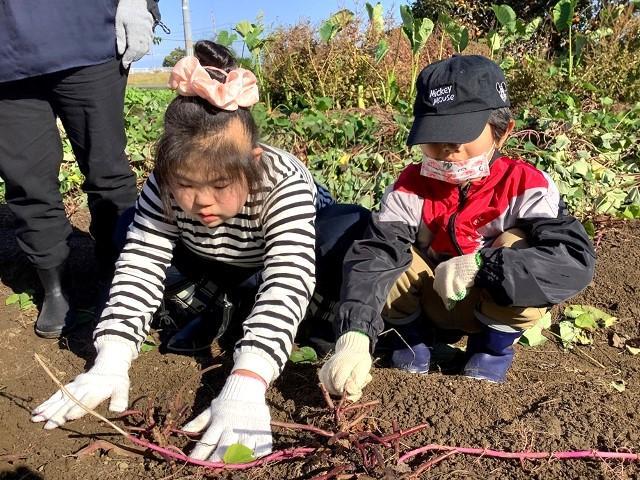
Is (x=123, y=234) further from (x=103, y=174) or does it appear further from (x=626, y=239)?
(x=626, y=239)

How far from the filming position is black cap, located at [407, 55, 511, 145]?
176cm

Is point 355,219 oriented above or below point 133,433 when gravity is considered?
above

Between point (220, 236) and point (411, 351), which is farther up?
point (220, 236)

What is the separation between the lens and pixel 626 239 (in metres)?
3.11

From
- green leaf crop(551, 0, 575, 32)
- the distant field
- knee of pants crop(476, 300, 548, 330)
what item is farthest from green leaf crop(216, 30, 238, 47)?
the distant field

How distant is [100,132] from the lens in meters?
2.40

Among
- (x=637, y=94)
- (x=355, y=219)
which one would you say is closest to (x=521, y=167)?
(x=355, y=219)

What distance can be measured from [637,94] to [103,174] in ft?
14.2

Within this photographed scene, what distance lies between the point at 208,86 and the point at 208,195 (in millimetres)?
295

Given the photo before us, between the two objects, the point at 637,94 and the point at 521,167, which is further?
the point at 637,94

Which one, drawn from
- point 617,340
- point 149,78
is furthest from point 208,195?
point 149,78

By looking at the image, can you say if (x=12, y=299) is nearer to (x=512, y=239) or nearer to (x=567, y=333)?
(x=512, y=239)

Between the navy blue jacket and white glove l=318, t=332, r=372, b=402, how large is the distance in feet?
4.77

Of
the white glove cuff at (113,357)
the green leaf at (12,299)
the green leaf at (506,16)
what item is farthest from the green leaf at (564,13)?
the white glove cuff at (113,357)
